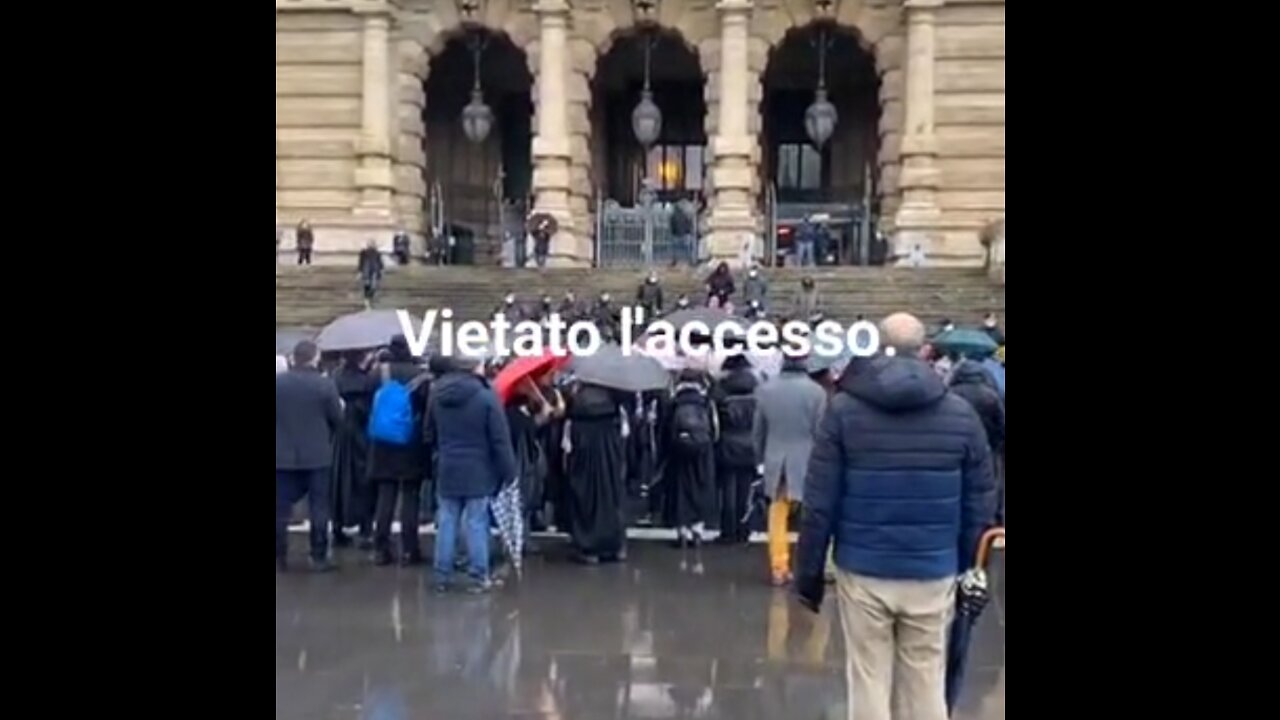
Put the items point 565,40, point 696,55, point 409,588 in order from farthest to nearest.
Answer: point 696,55 → point 565,40 → point 409,588

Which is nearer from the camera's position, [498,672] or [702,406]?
[498,672]

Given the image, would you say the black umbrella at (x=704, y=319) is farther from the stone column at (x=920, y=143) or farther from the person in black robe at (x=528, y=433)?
the stone column at (x=920, y=143)

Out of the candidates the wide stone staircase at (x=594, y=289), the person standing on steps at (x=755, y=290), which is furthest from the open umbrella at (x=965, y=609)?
the wide stone staircase at (x=594, y=289)

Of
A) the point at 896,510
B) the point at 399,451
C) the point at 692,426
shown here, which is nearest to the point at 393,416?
the point at 399,451

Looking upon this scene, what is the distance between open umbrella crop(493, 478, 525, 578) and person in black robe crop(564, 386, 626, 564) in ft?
2.16

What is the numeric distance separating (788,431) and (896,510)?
5286 mm

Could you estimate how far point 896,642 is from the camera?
6.51m

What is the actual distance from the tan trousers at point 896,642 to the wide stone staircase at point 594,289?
19569 mm

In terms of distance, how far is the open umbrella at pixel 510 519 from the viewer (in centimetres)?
1159

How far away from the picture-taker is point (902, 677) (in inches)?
258

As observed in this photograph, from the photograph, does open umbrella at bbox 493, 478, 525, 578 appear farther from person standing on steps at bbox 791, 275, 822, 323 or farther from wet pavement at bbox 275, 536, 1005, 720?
person standing on steps at bbox 791, 275, 822, 323
